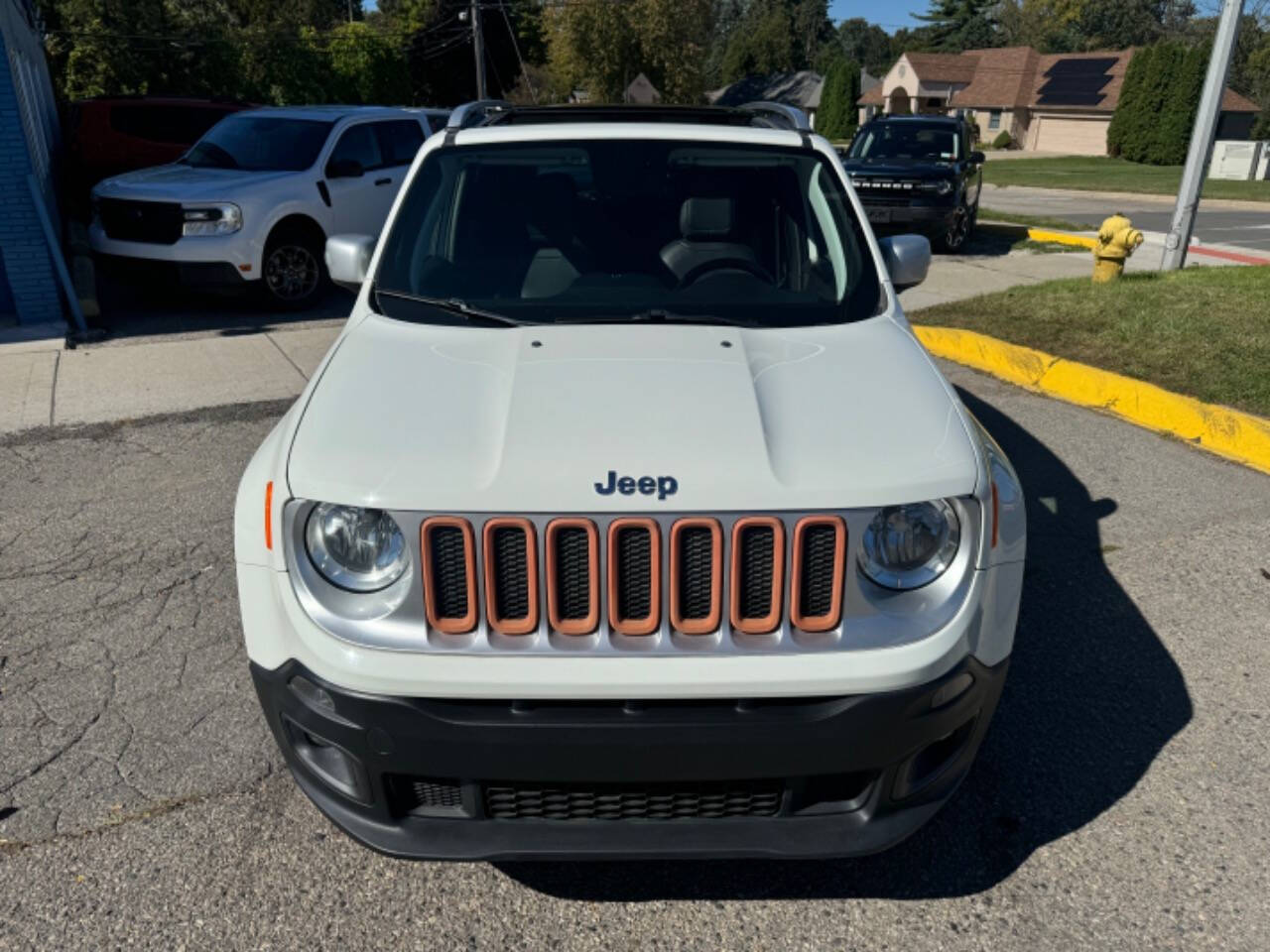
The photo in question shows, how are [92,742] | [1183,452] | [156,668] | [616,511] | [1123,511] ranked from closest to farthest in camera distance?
[616,511]
[92,742]
[156,668]
[1123,511]
[1183,452]

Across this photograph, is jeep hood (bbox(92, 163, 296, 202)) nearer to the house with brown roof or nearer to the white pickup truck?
the white pickup truck

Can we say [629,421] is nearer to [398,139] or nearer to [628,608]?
[628,608]

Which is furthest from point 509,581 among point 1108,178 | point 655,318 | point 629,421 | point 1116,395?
point 1108,178

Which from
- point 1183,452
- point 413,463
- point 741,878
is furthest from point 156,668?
point 1183,452

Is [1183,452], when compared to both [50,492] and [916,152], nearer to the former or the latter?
[50,492]

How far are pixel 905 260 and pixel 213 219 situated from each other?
23.5 feet

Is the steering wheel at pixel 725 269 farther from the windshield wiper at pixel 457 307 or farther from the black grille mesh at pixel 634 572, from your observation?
the black grille mesh at pixel 634 572

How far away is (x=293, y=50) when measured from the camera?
35.3m

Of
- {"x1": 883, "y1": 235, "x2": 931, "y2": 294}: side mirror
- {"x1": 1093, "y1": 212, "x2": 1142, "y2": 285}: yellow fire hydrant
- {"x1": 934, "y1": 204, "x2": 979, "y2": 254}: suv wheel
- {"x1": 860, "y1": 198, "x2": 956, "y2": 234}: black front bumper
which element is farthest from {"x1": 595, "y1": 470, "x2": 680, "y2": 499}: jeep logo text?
{"x1": 934, "y1": 204, "x2": 979, "y2": 254}: suv wheel

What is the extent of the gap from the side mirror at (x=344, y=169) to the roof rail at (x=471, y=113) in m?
5.68

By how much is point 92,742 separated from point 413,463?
1.72 m

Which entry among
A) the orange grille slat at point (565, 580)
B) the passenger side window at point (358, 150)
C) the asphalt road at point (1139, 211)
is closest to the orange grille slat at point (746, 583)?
the orange grille slat at point (565, 580)

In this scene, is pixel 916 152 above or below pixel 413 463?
below

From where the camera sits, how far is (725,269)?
3.62 m
